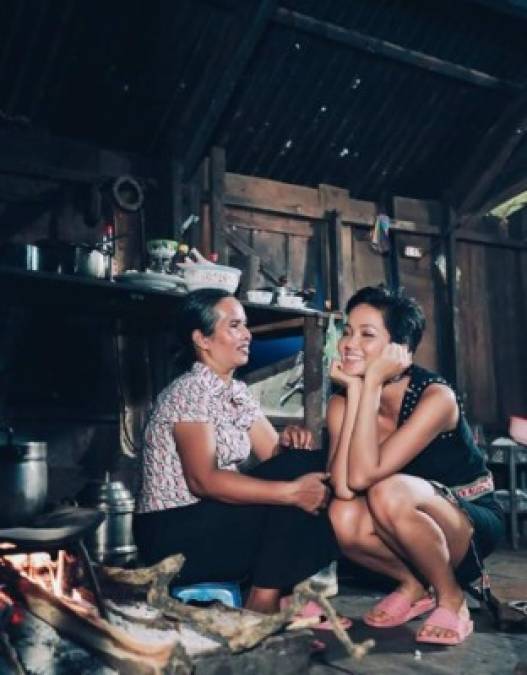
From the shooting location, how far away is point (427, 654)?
2975 mm

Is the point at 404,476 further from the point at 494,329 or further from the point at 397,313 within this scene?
the point at 494,329

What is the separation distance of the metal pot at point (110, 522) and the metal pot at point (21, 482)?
4.80 ft

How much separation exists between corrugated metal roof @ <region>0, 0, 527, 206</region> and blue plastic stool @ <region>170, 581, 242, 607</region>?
3.93 m

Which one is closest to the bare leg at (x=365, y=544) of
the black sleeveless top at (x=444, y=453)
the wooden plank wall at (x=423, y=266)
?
the black sleeveless top at (x=444, y=453)

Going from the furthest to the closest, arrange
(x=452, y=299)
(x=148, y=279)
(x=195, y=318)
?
(x=452, y=299)
(x=148, y=279)
(x=195, y=318)

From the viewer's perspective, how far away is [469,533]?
11.0 feet

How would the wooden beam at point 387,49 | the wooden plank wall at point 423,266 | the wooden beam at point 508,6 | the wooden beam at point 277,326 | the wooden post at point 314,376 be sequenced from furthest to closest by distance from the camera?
1. the wooden plank wall at point 423,266
2. the wooden beam at point 508,6
3. the wooden beam at point 387,49
4. the wooden beam at point 277,326
5. the wooden post at point 314,376

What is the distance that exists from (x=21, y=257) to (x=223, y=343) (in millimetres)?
1585

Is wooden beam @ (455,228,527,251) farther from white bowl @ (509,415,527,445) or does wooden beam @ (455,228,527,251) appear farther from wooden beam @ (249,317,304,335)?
wooden beam @ (249,317,304,335)

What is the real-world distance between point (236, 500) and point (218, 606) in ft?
1.66

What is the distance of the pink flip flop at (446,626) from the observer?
3070 mm

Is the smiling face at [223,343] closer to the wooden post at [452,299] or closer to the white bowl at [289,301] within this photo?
the white bowl at [289,301]

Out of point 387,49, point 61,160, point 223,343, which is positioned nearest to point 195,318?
point 223,343

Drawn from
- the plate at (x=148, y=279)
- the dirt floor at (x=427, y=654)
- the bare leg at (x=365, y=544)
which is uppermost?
the plate at (x=148, y=279)
